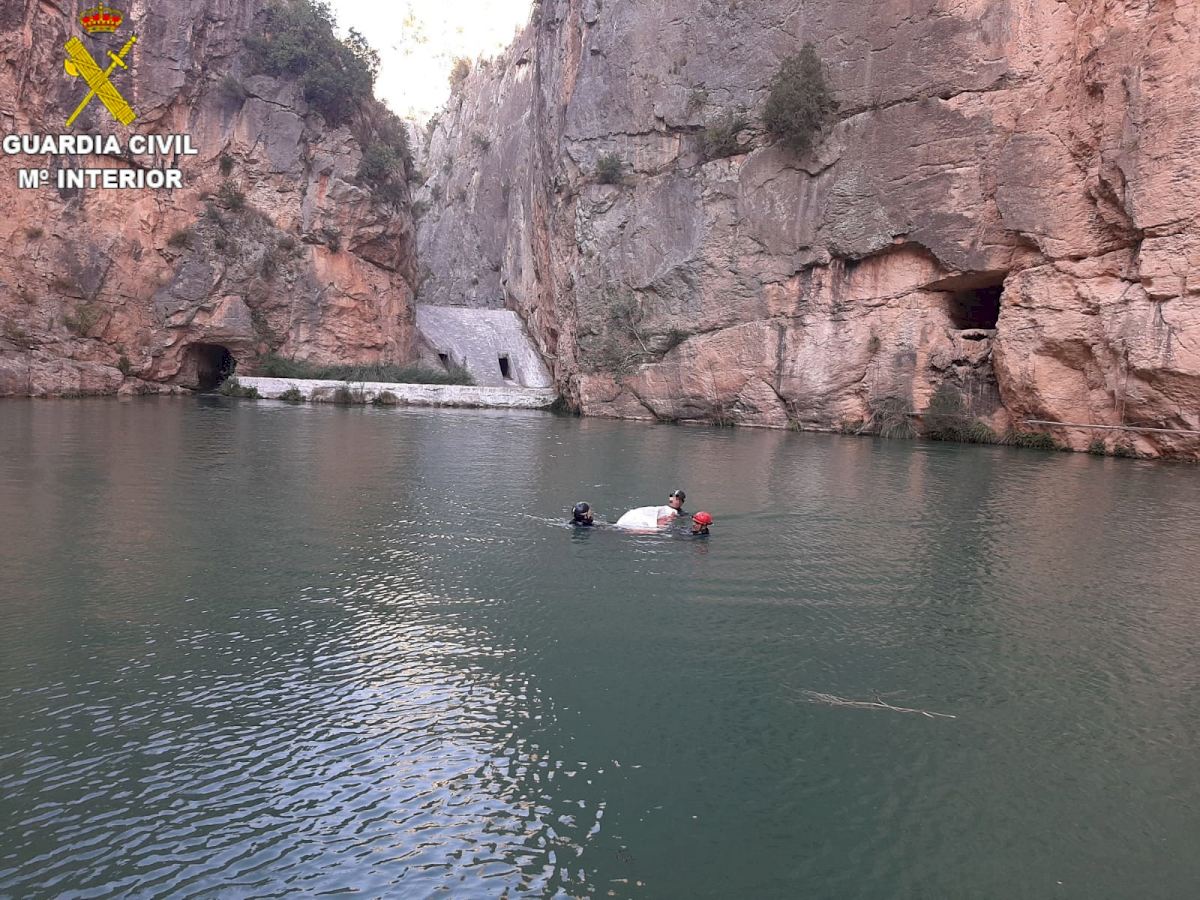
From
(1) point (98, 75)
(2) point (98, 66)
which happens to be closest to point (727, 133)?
(1) point (98, 75)

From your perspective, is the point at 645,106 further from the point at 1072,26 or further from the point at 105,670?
the point at 105,670

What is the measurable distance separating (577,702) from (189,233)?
1614 inches

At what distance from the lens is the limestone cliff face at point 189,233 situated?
35625 millimetres

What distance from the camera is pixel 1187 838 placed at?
14.1 ft

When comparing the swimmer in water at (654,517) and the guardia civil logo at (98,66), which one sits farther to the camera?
the guardia civil logo at (98,66)

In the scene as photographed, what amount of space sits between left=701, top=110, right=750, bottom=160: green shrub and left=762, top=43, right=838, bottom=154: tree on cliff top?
2.03 meters

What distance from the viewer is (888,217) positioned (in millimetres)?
28766

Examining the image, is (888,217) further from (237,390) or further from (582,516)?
(237,390)

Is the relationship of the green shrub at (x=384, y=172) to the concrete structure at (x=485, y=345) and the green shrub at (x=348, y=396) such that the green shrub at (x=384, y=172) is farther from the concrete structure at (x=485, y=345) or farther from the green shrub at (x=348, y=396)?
the green shrub at (x=348, y=396)

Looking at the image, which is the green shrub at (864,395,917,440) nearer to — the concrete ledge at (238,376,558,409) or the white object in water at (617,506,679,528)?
the concrete ledge at (238,376,558,409)

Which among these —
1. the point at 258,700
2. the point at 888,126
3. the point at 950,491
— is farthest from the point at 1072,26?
the point at 258,700

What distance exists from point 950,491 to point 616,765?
12.6m

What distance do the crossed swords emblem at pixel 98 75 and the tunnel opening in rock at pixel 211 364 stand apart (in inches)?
436

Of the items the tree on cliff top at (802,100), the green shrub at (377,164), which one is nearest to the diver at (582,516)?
the tree on cliff top at (802,100)
